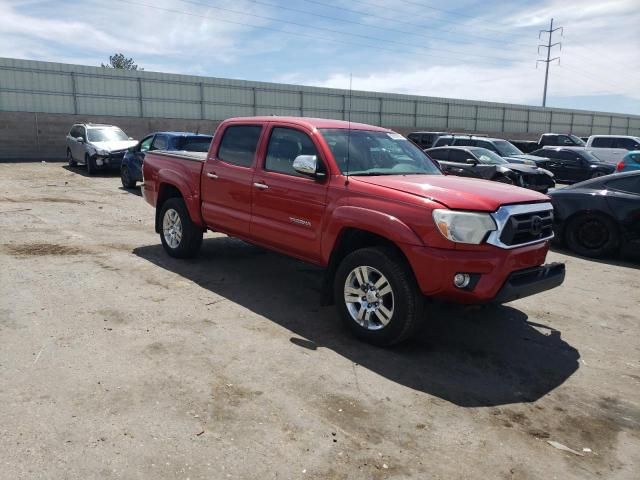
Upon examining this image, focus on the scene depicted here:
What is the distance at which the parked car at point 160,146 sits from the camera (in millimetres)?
12211

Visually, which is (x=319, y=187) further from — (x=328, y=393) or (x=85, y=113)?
(x=85, y=113)

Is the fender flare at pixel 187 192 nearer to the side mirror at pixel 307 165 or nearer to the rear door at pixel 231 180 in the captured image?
the rear door at pixel 231 180

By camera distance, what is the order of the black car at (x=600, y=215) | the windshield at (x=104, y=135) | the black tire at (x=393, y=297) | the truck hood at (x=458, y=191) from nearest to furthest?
the truck hood at (x=458, y=191) < the black tire at (x=393, y=297) < the black car at (x=600, y=215) < the windshield at (x=104, y=135)

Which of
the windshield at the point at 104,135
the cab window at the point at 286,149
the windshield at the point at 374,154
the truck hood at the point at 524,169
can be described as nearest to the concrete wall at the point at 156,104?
the windshield at the point at 104,135

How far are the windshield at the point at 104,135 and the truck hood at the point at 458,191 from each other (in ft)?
52.1

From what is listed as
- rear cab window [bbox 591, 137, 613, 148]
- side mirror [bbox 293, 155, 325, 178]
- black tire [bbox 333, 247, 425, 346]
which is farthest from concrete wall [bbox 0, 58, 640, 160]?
black tire [bbox 333, 247, 425, 346]

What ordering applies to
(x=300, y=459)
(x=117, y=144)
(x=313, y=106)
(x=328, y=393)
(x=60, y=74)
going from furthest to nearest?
1. (x=313, y=106)
2. (x=60, y=74)
3. (x=117, y=144)
4. (x=328, y=393)
5. (x=300, y=459)

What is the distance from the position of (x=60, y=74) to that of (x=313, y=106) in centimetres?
1328

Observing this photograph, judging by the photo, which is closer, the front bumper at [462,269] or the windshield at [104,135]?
the front bumper at [462,269]

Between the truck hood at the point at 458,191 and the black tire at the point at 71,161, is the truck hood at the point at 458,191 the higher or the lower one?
the higher one

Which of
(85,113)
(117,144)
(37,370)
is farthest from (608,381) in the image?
(85,113)

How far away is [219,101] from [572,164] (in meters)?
17.8

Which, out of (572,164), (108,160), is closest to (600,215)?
(572,164)

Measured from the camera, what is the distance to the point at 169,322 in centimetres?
485
